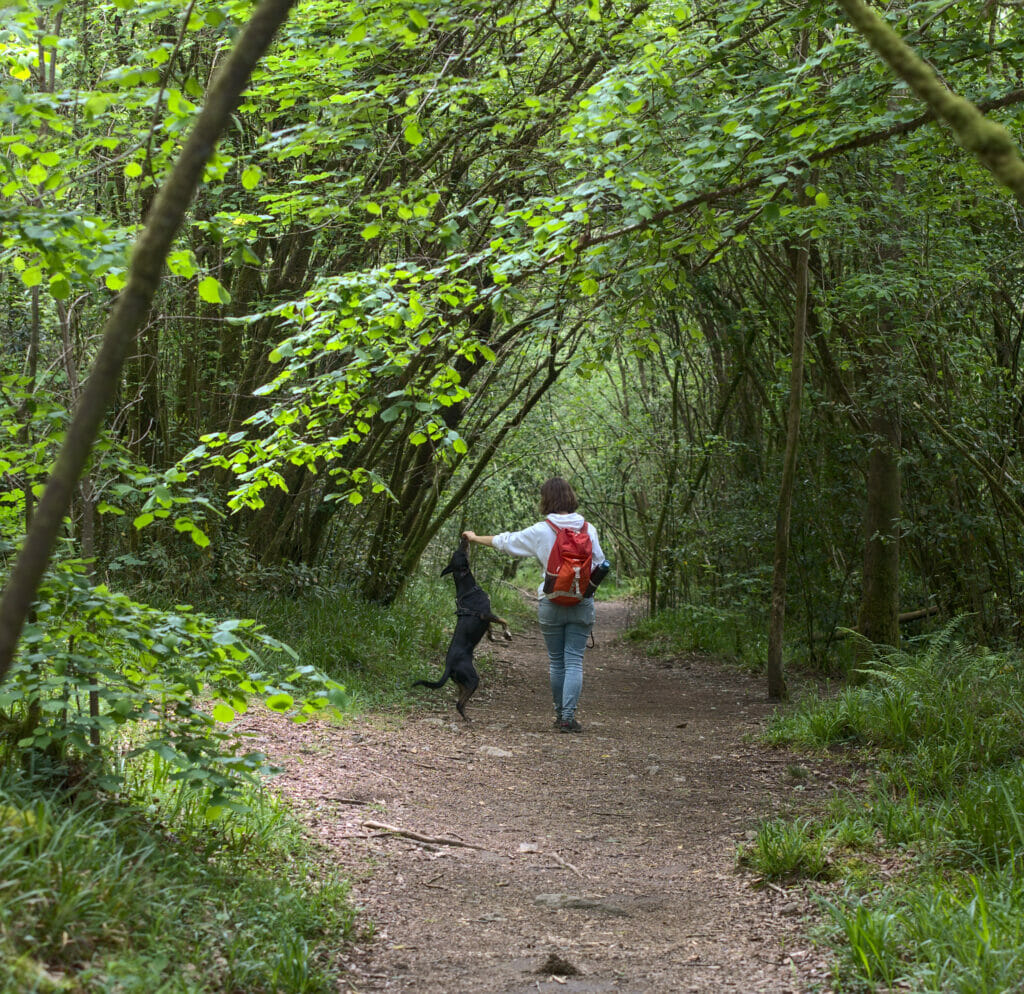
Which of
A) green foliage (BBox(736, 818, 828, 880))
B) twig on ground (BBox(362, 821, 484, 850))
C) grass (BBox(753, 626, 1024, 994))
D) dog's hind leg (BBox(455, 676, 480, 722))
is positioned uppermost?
grass (BBox(753, 626, 1024, 994))

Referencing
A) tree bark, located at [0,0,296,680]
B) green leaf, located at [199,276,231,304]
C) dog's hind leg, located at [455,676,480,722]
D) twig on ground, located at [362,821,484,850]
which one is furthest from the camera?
dog's hind leg, located at [455,676,480,722]

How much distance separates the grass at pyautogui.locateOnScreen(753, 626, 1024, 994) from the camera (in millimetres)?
2863

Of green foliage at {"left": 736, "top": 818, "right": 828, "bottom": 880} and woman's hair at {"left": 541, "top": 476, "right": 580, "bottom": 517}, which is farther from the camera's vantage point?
woman's hair at {"left": 541, "top": 476, "right": 580, "bottom": 517}

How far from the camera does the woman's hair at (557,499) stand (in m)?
6.98

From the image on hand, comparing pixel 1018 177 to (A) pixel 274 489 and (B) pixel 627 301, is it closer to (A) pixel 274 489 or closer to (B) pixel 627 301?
(B) pixel 627 301

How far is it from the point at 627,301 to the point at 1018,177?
4.08 metres

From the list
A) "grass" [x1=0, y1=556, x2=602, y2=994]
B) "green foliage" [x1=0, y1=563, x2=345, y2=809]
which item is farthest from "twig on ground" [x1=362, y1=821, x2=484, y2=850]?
"green foliage" [x1=0, y1=563, x2=345, y2=809]

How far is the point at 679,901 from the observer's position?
13.0 ft

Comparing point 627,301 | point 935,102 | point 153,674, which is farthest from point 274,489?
point 935,102

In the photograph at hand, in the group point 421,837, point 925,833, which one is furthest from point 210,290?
point 925,833

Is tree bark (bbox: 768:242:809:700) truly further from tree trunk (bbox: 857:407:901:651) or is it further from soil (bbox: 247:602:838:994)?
tree trunk (bbox: 857:407:901:651)

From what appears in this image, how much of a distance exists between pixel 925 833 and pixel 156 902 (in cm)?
302

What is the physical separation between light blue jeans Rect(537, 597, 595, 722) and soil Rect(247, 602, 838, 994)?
34cm

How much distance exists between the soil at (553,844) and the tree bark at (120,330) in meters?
2.00
